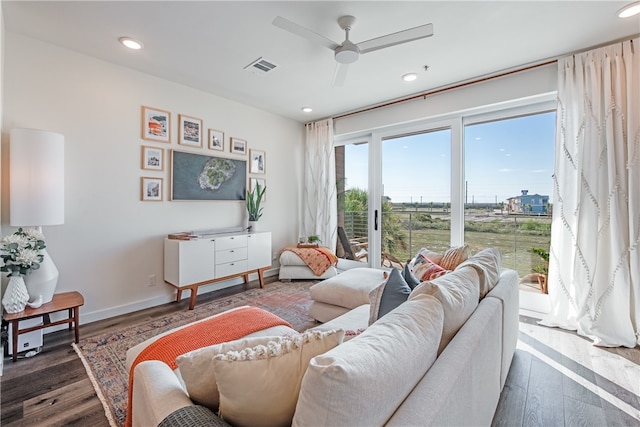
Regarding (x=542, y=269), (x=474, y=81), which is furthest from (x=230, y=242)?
(x=542, y=269)

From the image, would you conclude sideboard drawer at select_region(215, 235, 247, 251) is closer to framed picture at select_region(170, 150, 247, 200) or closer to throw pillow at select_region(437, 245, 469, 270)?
framed picture at select_region(170, 150, 247, 200)

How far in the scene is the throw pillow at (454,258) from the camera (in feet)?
7.27

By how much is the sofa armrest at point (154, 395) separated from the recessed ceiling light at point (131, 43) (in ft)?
8.55

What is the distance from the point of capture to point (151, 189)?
10.3 feet

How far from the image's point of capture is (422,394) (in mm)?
760

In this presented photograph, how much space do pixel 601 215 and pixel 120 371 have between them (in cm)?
390

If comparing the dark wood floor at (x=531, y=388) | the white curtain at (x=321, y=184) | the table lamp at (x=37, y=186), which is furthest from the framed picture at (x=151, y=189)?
the white curtain at (x=321, y=184)

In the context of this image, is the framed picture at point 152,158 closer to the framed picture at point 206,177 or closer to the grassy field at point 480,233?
the framed picture at point 206,177

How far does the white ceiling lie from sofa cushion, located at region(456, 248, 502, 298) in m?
1.73

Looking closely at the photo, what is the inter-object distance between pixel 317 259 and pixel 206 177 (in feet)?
6.05

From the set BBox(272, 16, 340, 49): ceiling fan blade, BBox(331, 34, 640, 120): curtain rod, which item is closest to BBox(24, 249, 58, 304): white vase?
BBox(272, 16, 340, 49): ceiling fan blade

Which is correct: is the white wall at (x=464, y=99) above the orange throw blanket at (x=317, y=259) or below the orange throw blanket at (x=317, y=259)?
above

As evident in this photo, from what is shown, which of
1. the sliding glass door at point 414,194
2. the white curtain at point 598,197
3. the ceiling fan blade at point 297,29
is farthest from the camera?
the sliding glass door at point 414,194

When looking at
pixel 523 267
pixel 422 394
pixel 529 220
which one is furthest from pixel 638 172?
pixel 422 394
